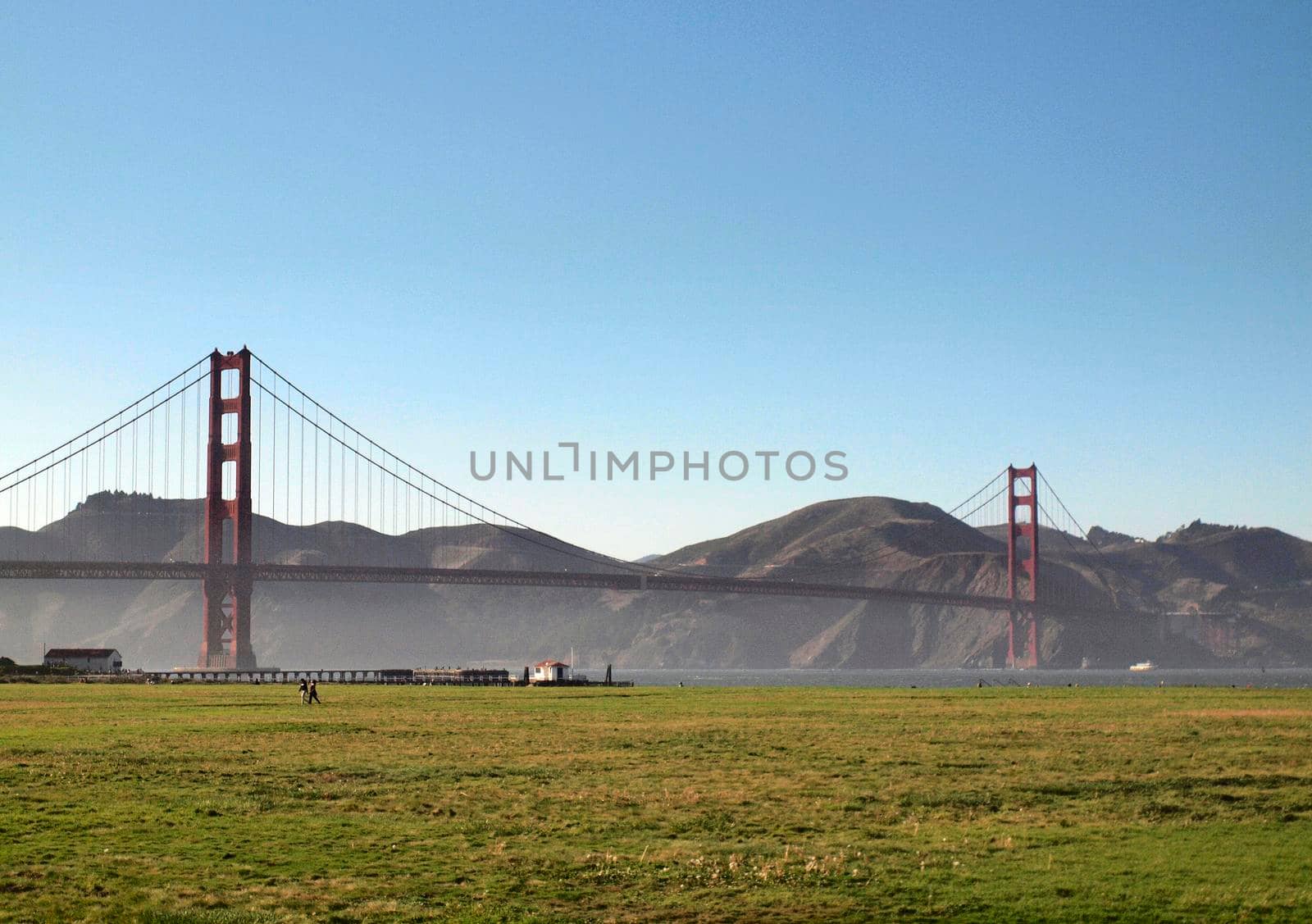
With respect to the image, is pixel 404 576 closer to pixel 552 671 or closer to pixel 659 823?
pixel 552 671

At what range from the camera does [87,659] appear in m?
130

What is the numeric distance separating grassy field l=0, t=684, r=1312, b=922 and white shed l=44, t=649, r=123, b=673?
289 feet

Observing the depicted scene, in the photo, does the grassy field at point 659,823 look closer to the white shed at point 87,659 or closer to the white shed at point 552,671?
the white shed at point 552,671

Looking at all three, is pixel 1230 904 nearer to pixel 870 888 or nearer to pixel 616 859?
pixel 870 888

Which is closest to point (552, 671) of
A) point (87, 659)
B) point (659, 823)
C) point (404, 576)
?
point (404, 576)

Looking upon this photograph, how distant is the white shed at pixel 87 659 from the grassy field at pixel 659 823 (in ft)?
289

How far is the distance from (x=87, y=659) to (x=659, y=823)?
118445 mm

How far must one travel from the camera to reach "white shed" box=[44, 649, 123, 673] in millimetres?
126062

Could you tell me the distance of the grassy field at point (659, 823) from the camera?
16.9 meters

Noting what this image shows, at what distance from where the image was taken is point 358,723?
4672 centimetres

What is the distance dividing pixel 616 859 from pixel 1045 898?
547 centimetres

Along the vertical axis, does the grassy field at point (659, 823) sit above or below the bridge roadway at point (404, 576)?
below

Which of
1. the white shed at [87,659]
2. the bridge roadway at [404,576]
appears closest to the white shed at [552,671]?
the bridge roadway at [404,576]

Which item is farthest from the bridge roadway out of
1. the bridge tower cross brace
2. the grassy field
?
the grassy field
